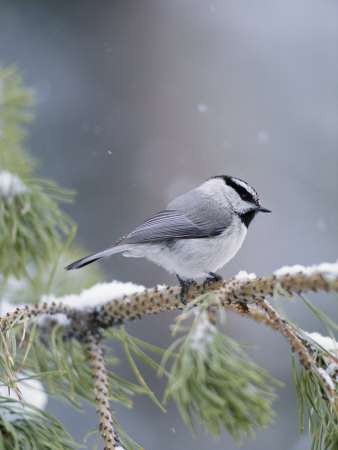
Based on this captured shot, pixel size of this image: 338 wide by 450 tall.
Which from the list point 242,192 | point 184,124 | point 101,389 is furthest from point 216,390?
point 184,124

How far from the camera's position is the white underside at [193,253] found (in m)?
1.48

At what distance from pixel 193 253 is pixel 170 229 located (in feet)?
0.39

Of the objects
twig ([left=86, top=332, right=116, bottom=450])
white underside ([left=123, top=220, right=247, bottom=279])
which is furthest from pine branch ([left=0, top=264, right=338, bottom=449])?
white underside ([left=123, top=220, right=247, bottom=279])

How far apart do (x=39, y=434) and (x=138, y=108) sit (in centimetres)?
232

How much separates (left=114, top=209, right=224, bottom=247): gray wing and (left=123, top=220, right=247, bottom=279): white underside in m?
0.03

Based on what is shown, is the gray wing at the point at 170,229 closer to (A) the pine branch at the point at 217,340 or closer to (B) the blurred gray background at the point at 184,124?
(A) the pine branch at the point at 217,340

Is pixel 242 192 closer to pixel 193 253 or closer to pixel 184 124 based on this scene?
pixel 193 253

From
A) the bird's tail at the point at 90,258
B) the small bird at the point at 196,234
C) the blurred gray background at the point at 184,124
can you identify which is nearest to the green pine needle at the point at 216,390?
the bird's tail at the point at 90,258

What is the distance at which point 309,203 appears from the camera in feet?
11.1

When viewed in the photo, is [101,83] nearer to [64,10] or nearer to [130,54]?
[130,54]

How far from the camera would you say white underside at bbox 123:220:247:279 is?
1479mm

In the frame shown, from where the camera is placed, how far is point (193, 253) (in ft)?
4.90

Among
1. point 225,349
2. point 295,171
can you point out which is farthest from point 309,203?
point 225,349

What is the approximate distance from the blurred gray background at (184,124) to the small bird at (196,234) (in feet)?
2.91
